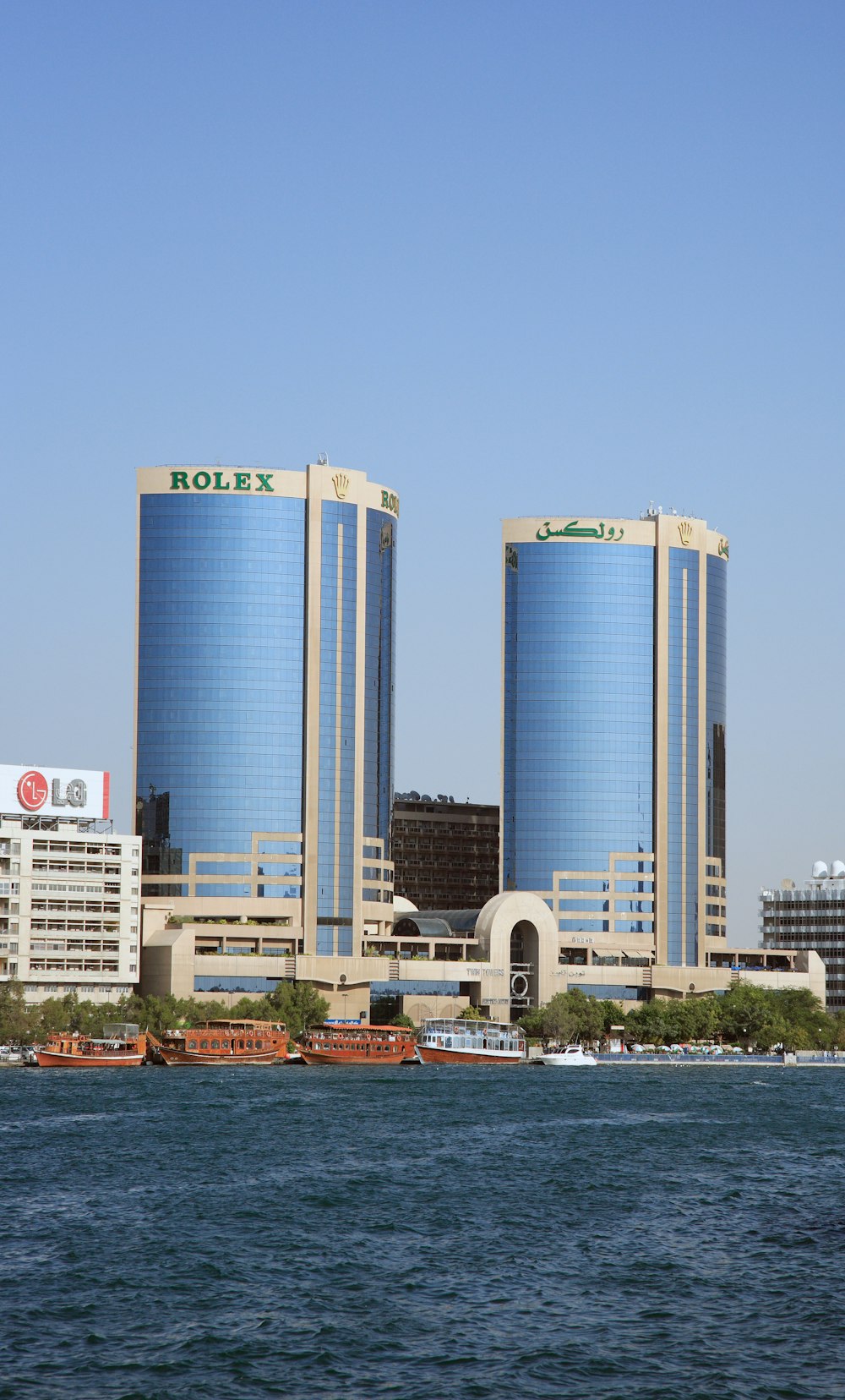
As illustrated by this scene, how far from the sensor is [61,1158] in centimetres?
12544

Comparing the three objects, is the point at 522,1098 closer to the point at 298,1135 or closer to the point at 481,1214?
the point at 298,1135

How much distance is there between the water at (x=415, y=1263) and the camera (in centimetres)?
6475

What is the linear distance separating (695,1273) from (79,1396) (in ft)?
105

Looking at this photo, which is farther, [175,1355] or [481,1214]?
[481,1214]

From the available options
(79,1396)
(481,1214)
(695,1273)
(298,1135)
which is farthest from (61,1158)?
(79,1396)

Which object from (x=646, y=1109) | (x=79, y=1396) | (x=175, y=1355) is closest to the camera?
(x=79, y=1396)

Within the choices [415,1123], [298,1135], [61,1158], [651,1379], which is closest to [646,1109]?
[415,1123]

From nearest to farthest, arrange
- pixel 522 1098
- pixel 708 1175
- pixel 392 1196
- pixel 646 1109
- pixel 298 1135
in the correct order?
pixel 392 1196
pixel 708 1175
pixel 298 1135
pixel 646 1109
pixel 522 1098

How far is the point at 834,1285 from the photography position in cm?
8075

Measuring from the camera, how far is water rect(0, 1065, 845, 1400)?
64.8m

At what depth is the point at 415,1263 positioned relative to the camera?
281 feet

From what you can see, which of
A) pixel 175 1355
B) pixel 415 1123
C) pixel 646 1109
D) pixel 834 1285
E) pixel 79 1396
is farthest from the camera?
pixel 646 1109

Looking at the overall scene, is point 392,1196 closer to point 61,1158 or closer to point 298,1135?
point 61,1158

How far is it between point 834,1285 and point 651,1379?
772 inches
